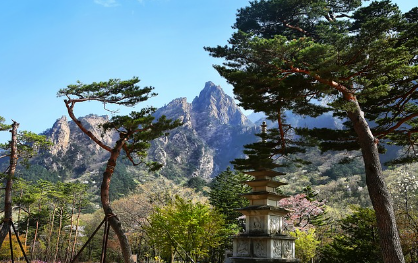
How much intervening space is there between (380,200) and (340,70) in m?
3.33

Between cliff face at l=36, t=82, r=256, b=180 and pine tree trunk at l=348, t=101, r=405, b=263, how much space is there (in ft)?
155

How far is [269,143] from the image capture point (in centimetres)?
1152

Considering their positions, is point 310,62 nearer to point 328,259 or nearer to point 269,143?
point 269,143

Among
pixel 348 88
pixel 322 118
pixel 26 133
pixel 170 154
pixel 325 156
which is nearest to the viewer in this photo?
pixel 348 88

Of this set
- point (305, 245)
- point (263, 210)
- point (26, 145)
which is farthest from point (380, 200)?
point (26, 145)

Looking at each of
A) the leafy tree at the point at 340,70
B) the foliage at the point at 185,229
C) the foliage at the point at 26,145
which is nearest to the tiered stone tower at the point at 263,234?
the leafy tree at the point at 340,70

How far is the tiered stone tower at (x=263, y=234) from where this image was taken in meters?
10.1

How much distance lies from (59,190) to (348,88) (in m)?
23.3

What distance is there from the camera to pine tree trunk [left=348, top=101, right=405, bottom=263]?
27.0 ft

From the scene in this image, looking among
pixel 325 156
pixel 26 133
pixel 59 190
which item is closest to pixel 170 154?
pixel 325 156

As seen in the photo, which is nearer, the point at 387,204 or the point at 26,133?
the point at 387,204

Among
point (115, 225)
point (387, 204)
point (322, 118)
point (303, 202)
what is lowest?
point (115, 225)

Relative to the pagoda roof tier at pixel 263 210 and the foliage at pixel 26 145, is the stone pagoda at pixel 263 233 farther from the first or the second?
the foliage at pixel 26 145

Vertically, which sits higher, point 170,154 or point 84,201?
point 170,154
